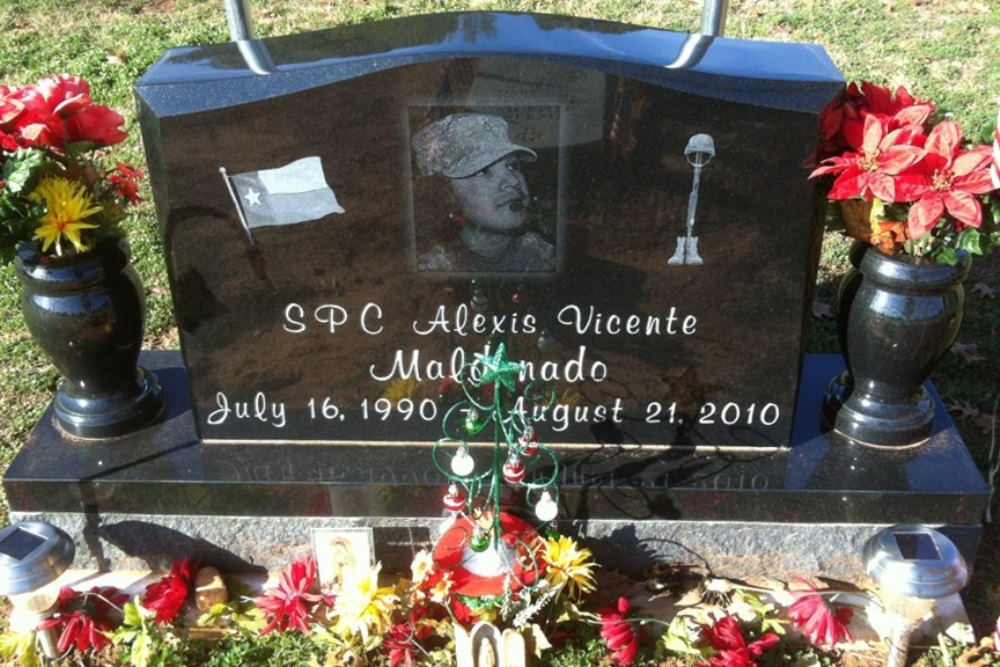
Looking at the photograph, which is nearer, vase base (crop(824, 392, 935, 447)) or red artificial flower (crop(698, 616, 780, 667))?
red artificial flower (crop(698, 616, 780, 667))

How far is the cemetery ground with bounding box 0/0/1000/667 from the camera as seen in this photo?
431 cm

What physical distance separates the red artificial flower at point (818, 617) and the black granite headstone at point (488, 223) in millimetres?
504

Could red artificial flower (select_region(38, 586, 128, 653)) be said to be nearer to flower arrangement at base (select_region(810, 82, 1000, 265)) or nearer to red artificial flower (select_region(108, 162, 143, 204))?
red artificial flower (select_region(108, 162, 143, 204))

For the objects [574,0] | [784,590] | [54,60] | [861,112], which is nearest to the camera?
[861,112]

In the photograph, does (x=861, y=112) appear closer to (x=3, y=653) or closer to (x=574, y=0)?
(x=3, y=653)

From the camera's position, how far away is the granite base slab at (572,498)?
3.13 meters

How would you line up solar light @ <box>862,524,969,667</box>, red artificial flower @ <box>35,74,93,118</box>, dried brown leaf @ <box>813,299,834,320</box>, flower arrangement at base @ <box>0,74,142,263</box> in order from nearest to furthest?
solar light @ <box>862,524,969,667</box> → flower arrangement at base @ <box>0,74,142,263</box> → red artificial flower @ <box>35,74,93,118</box> → dried brown leaf @ <box>813,299,834,320</box>

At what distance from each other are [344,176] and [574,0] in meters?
4.97

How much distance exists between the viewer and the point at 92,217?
3105 mm

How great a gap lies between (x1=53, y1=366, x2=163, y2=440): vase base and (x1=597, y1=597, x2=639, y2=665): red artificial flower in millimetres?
1644

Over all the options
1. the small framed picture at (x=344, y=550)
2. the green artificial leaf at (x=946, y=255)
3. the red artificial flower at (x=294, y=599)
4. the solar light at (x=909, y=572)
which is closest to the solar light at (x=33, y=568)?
the red artificial flower at (x=294, y=599)

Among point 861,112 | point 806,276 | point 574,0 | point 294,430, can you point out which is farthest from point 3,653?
point 574,0

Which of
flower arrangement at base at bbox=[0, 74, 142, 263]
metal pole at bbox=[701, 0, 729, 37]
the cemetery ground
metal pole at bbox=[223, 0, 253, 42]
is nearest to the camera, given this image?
flower arrangement at base at bbox=[0, 74, 142, 263]

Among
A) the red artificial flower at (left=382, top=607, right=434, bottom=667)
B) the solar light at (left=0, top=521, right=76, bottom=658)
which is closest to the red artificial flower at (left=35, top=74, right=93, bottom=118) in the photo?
the solar light at (left=0, top=521, right=76, bottom=658)
